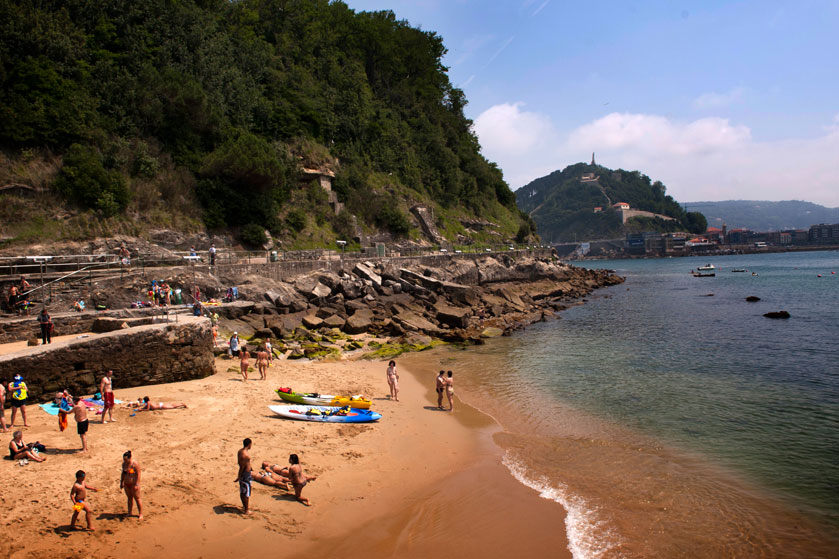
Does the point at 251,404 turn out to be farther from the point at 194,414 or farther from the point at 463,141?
the point at 463,141

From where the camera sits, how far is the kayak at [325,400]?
44.9 feet

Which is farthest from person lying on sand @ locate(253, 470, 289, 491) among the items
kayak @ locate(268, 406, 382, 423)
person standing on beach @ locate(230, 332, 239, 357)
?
person standing on beach @ locate(230, 332, 239, 357)

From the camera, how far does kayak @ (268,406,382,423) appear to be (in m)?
13.0

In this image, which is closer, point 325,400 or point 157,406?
point 157,406

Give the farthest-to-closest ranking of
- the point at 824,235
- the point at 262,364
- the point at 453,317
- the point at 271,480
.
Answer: the point at 824,235 → the point at 453,317 → the point at 262,364 → the point at 271,480

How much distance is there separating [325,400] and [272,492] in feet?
15.7

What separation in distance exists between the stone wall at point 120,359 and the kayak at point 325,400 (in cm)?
378

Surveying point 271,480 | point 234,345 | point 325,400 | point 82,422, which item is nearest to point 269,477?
point 271,480

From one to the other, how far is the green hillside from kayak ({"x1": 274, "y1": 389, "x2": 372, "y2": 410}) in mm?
20096

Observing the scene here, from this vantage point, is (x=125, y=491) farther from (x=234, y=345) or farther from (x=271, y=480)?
(x=234, y=345)

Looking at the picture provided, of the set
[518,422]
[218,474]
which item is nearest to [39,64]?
[218,474]

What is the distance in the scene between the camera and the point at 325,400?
13.8m

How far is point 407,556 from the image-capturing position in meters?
7.65

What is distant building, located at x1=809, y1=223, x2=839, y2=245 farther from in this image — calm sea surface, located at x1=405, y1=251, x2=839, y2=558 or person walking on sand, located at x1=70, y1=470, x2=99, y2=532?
person walking on sand, located at x1=70, y1=470, x2=99, y2=532
